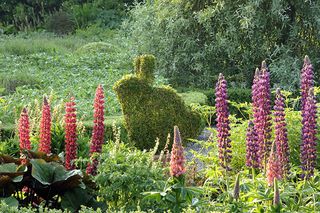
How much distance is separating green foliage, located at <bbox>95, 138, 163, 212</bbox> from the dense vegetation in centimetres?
1

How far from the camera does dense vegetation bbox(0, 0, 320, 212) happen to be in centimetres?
469

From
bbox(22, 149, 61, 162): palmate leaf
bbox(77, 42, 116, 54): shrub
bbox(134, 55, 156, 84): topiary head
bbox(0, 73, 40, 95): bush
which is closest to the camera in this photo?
bbox(22, 149, 61, 162): palmate leaf

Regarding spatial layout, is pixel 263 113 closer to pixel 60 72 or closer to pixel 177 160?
pixel 177 160

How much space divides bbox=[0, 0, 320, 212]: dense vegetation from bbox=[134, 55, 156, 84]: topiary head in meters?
0.02

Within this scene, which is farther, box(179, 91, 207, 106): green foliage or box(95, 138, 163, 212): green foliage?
box(179, 91, 207, 106): green foliage

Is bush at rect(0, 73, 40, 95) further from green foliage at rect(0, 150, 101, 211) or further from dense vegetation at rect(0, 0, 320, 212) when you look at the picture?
green foliage at rect(0, 150, 101, 211)

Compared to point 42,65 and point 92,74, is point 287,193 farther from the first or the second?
point 42,65

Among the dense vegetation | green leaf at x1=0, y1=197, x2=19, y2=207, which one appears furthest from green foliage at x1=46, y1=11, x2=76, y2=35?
green leaf at x1=0, y1=197, x2=19, y2=207

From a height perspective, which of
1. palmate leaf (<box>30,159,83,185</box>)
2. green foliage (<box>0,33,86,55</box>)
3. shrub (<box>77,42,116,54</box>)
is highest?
green foliage (<box>0,33,86,55</box>)

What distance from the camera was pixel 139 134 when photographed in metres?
8.16

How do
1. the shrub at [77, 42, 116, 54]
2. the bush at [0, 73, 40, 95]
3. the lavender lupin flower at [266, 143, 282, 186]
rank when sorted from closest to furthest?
the lavender lupin flower at [266, 143, 282, 186] < the bush at [0, 73, 40, 95] < the shrub at [77, 42, 116, 54]

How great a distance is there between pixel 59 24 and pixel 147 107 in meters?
13.9

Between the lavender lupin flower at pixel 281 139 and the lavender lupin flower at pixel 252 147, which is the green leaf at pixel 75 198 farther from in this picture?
the lavender lupin flower at pixel 281 139

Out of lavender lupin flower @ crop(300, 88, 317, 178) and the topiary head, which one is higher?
the topiary head
